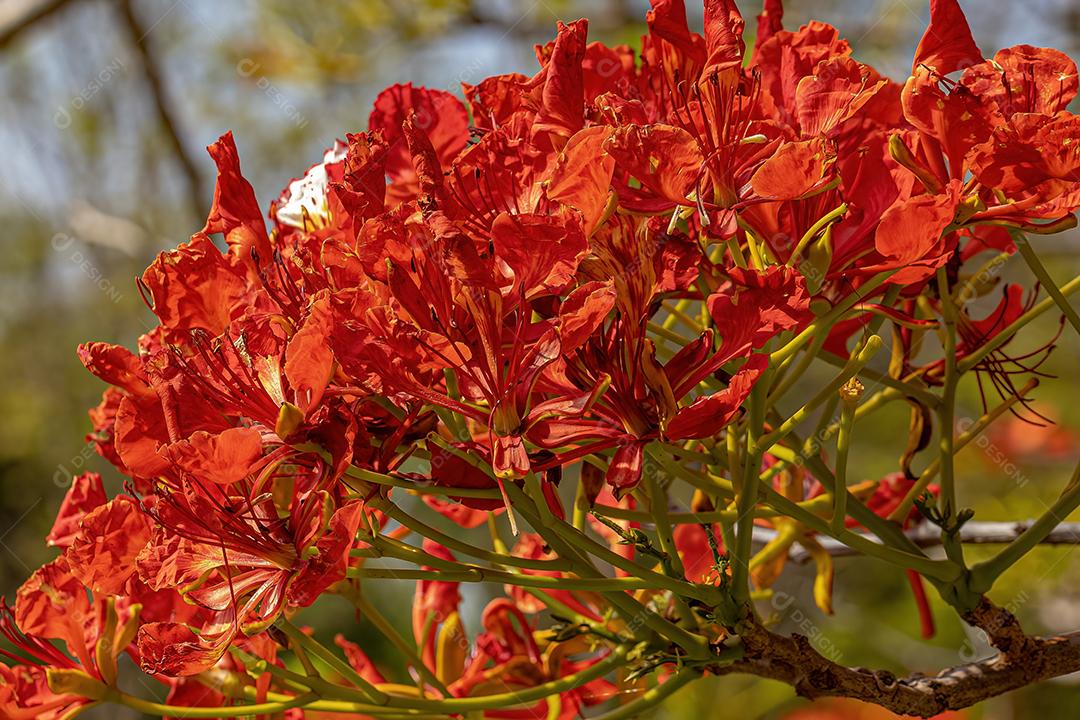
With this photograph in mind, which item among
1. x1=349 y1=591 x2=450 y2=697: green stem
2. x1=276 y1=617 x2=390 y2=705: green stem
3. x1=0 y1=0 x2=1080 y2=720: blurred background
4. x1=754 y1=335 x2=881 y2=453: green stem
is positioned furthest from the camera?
x1=0 y1=0 x2=1080 y2=720: blurred background

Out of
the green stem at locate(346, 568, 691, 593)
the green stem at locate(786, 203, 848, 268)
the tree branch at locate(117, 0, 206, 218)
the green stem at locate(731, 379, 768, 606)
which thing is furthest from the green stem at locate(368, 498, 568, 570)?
the tree branch at locate(117, 0, 206, 218)

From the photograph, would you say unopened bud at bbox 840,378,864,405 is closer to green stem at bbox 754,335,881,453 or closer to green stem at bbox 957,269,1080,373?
green stem at bbox 754,335,881,453

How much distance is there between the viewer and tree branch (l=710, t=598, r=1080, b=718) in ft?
2.57

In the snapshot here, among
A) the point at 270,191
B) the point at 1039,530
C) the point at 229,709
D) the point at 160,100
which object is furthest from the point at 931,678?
the point at 270,191

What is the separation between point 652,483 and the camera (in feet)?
2.40

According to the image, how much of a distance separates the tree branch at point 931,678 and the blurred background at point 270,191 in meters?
0.25

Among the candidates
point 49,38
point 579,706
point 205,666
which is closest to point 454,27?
point 579,706

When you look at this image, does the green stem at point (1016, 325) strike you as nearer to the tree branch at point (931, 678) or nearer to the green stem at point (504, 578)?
the tree branch at point (931, 678)

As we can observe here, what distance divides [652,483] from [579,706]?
37 centimetres

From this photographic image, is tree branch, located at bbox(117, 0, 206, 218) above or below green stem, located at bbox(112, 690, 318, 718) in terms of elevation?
above

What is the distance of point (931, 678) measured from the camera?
0.81 meters

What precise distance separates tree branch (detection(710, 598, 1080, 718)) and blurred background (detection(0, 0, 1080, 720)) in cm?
25

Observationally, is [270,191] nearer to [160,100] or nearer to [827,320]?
[160,100]

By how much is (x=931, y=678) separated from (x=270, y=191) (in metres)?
5.84
